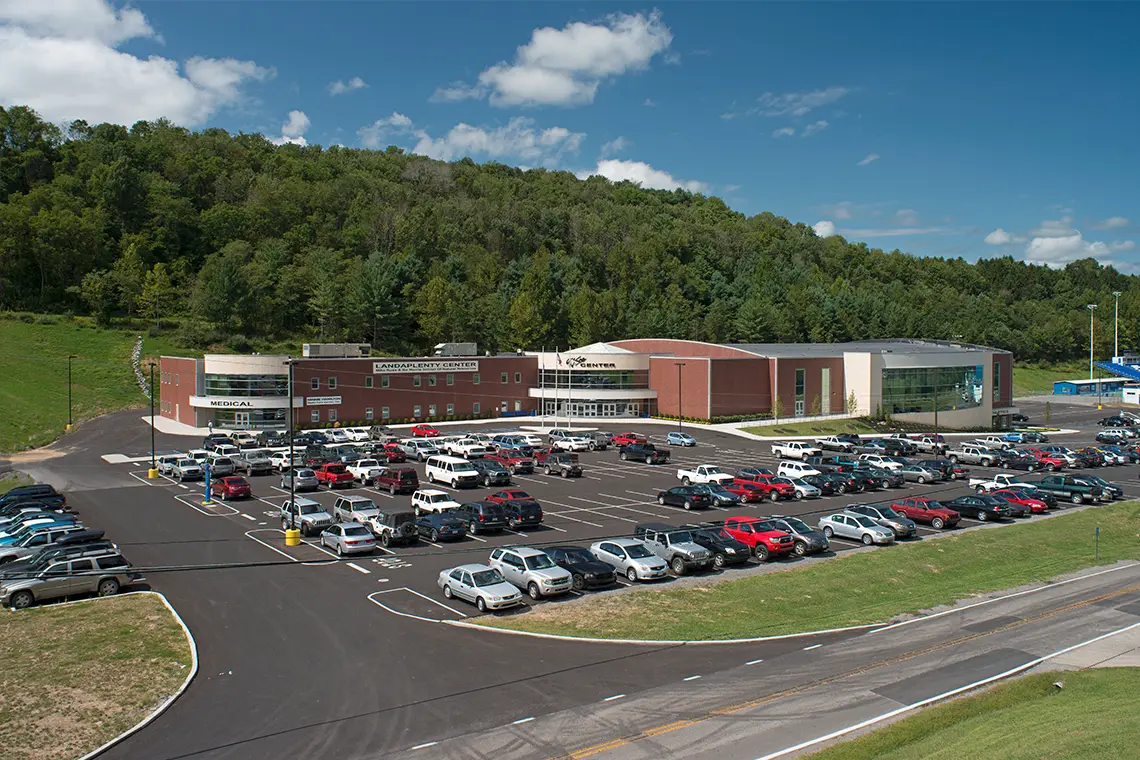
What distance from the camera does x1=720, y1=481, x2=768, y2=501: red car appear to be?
40781 mm

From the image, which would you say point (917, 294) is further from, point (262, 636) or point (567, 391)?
point (262, 636)

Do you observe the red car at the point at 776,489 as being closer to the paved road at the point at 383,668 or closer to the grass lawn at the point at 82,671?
the paved road at the point at 383,668

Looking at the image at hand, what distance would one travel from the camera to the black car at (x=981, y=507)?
3725cm

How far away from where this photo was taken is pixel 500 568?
25688mm

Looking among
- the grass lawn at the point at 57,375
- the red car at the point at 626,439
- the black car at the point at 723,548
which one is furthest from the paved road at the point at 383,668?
the grass lawn at the point at 57,375

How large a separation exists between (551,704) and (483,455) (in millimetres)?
38007

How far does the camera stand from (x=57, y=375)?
8375 centimetres

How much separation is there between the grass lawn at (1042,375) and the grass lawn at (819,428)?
69.3 m

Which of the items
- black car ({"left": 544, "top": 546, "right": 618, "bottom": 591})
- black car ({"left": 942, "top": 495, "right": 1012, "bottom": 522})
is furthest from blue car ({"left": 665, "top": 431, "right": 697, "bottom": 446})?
black car ({"left": 544, "top": 546, "right": 618, "bottom": 591})

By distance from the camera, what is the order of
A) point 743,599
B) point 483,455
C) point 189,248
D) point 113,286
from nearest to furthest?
point 743,599 < point 483,455 < point 113,286 < point 189,248

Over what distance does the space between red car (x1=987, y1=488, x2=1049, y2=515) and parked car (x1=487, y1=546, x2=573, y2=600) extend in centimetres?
2519

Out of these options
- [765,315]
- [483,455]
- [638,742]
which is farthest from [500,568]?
[765,315]

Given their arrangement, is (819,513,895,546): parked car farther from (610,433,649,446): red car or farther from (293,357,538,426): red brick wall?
(293,357,538,426): red brick wall

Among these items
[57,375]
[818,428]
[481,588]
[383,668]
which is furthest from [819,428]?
[57,375]
